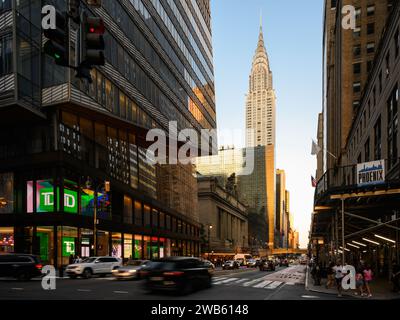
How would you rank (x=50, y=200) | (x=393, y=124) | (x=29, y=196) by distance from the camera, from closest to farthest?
(x=393, y=124)
(x=50, y=200)
(x=29, y=196)

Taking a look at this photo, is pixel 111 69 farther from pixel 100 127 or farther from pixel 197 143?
pixel 197 143

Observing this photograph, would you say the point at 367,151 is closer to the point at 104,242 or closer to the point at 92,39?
the point at 104,242

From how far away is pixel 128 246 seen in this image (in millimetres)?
57094

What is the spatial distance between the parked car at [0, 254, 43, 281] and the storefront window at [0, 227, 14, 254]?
19.3 m

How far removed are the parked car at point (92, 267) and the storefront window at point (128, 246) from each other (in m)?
22.8

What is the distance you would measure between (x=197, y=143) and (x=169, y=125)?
14175mm

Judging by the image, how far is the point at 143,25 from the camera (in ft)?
195

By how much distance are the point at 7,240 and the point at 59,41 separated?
41903 millimetres

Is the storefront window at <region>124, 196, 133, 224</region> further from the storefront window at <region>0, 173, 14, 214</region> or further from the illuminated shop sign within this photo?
the storefront window at <region>0, 173, 14, 214</region>

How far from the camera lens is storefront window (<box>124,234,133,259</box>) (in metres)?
56.3

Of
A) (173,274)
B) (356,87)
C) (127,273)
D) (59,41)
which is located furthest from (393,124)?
(356,87)

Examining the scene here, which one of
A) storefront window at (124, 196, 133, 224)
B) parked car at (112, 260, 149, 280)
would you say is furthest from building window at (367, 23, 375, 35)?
parked car at (112, 260, 149, 280)

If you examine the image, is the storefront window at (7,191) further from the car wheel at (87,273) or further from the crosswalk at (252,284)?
the crosswalk at (252,284)

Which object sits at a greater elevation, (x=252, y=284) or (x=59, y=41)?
(x=59, y=41)
